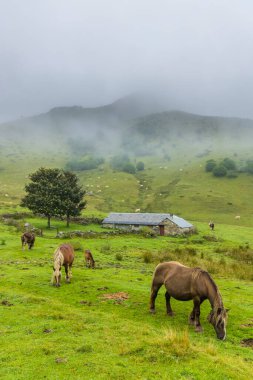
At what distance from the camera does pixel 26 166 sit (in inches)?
7869

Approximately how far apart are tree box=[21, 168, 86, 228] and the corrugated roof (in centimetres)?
991

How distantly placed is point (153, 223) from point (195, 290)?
181 feet

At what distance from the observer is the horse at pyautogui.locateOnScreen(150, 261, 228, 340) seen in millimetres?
14141

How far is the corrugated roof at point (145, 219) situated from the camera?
70.1m

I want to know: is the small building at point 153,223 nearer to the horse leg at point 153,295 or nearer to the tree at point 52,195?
the tree at point 52,195

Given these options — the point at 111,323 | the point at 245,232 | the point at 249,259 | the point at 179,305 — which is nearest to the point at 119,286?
the point at 179,305

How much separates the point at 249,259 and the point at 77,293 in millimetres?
28665

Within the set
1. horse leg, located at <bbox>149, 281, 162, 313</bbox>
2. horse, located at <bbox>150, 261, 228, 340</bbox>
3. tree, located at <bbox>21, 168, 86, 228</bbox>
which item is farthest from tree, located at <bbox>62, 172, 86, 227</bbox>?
horse, located at <bbox>150, 261, 228, 340</bbox>

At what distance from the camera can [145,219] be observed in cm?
7331

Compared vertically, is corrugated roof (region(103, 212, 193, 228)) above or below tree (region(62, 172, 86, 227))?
below

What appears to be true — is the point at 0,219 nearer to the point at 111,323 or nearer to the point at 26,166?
the point at 111,323

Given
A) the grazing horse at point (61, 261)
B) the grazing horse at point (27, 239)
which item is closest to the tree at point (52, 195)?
the grazing horse at point (27, 239)

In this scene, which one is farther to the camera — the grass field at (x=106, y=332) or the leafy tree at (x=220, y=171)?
the leafy tree at (x=220, y=171)

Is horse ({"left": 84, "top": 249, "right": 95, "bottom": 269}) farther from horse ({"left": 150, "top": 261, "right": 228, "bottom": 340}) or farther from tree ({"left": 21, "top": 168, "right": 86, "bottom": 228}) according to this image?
tree ({"left": 21, "top": 168, "right": 86, "bottom": 228})
